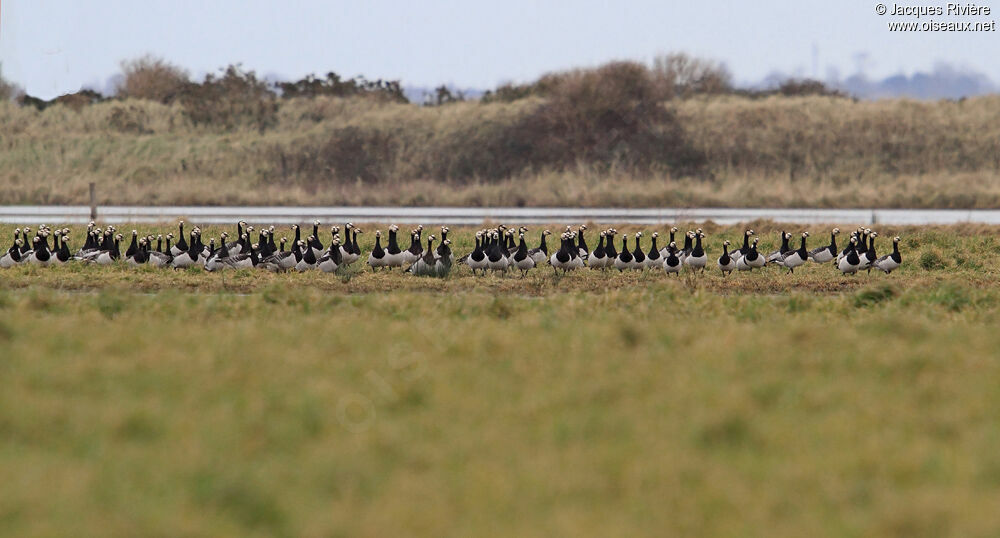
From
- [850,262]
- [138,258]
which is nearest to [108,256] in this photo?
[138,258]

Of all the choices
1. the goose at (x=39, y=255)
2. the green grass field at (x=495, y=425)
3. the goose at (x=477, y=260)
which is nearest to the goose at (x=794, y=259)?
the goose at (x=477, y=260)

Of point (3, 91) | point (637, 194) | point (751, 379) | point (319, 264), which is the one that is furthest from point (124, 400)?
point (3, 91)

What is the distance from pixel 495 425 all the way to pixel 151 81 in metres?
72.5

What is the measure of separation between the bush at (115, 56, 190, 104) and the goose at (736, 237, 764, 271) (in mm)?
58318

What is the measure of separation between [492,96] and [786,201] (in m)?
28.6

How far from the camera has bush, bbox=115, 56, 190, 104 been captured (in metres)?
74.1

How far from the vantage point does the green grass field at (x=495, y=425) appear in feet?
20.9

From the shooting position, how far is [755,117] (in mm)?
61094

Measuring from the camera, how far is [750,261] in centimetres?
2102

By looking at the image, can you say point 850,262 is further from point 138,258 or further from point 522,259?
point 138,258

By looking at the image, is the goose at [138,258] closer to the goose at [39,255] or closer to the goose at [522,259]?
the goose at [39,255]

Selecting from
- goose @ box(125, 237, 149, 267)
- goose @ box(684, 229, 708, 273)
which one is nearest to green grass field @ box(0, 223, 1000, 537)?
goose @ box(684, 229, 708, 273)

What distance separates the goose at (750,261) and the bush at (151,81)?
5832 centimetres

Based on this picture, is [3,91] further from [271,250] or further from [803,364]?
[803,364]
